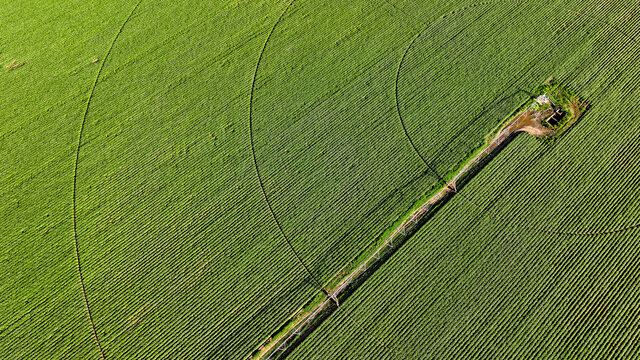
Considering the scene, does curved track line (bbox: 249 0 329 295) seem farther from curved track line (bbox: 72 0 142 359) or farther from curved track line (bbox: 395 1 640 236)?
curved track line (bbox: 72 0 142 359)

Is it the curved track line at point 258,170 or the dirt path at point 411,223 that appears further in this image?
the curved track line at point 258,170

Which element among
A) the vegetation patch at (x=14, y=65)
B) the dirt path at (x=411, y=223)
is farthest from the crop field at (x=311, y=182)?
the dirt path at (x=411, y=223)

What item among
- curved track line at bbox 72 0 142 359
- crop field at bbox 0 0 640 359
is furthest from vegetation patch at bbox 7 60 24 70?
curved track line at bbox 72 0 142 359

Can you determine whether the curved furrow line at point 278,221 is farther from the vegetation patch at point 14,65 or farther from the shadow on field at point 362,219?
the vegetation patch at point 14,65

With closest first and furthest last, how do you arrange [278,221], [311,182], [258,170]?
[278,221] → [311,182] → [258,170]

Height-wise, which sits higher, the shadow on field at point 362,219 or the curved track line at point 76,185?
the curved track line at point 76,185

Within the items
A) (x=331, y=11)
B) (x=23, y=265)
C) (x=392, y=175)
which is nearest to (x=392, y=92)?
(x=392, y=175)

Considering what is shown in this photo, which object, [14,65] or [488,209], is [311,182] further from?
[14,65]

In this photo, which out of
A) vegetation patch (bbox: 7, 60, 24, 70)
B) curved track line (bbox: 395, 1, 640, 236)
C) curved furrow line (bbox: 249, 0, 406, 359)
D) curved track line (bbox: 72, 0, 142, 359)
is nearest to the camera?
curved furrow line (bbox: 249, 0, 406, 359)

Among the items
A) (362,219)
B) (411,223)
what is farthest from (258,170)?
(411,223)
